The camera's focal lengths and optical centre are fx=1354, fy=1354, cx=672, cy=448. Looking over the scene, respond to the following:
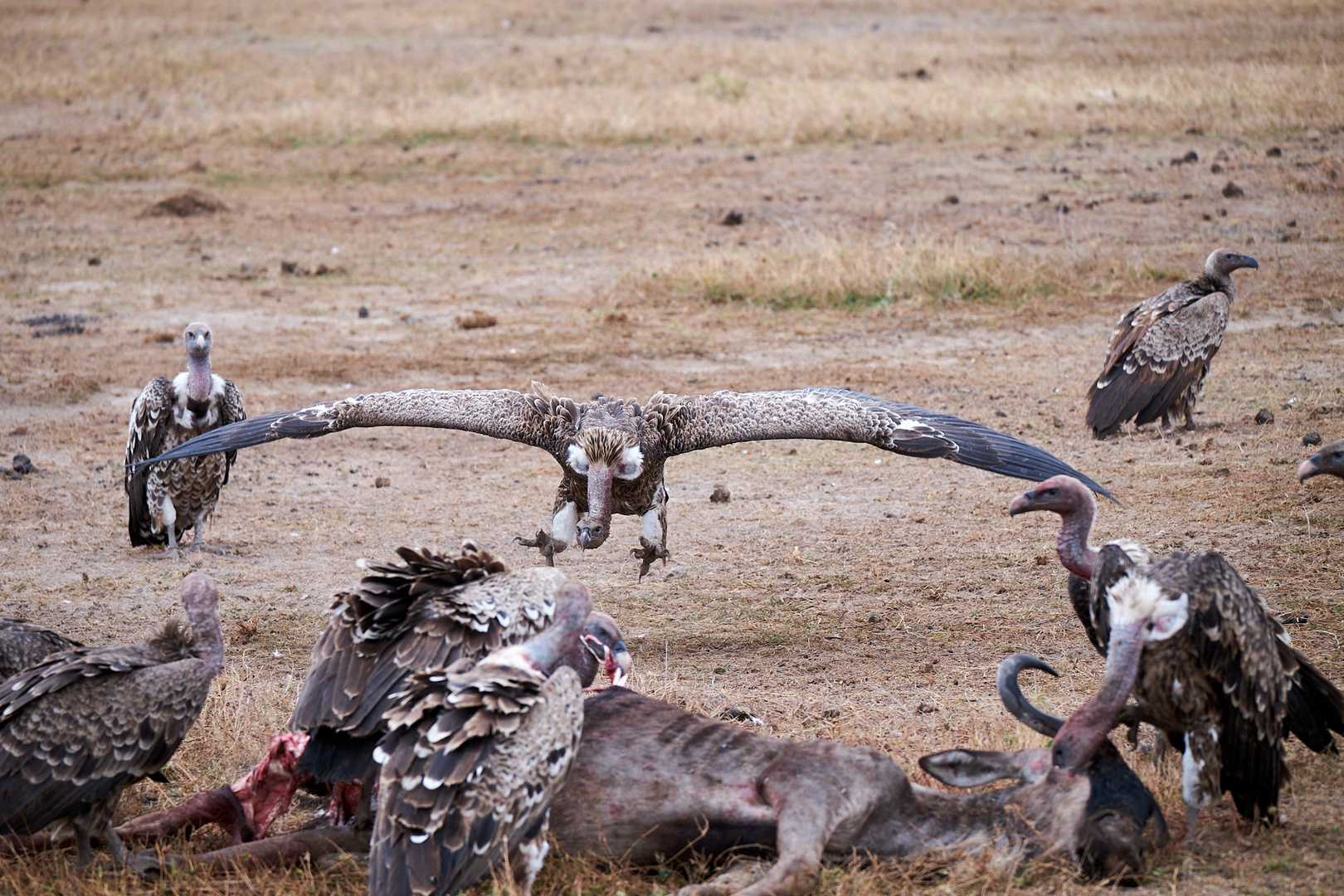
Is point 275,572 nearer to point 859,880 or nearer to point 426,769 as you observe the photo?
point 426,769

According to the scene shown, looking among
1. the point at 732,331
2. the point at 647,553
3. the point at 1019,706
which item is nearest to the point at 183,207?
the point at 732,331

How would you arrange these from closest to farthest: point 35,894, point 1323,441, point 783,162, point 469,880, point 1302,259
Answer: point 469,880 < point 35,894 < point 1323,441 < point 1302,259 < point 783,162

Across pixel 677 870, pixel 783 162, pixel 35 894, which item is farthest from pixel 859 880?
pixel 783 162

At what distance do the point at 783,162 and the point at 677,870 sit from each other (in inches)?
675

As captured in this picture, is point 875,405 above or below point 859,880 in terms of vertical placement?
above

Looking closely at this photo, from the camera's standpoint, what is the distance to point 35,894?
14.2 ft

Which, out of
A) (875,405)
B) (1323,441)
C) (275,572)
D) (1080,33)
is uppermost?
(1080,33)

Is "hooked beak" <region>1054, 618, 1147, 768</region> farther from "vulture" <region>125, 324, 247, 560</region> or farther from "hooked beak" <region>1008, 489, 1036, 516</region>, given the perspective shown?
"vulture" <region>125, 324, 247, 560</region>

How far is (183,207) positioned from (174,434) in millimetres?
10924

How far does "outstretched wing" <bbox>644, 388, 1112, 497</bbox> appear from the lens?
6.79 metres

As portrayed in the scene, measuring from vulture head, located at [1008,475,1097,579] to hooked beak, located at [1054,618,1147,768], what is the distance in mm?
866

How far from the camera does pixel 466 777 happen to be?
3938 millimetres

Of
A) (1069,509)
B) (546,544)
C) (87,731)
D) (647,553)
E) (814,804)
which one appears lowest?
(647,553)

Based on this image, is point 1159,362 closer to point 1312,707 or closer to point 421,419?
point 1312,707
